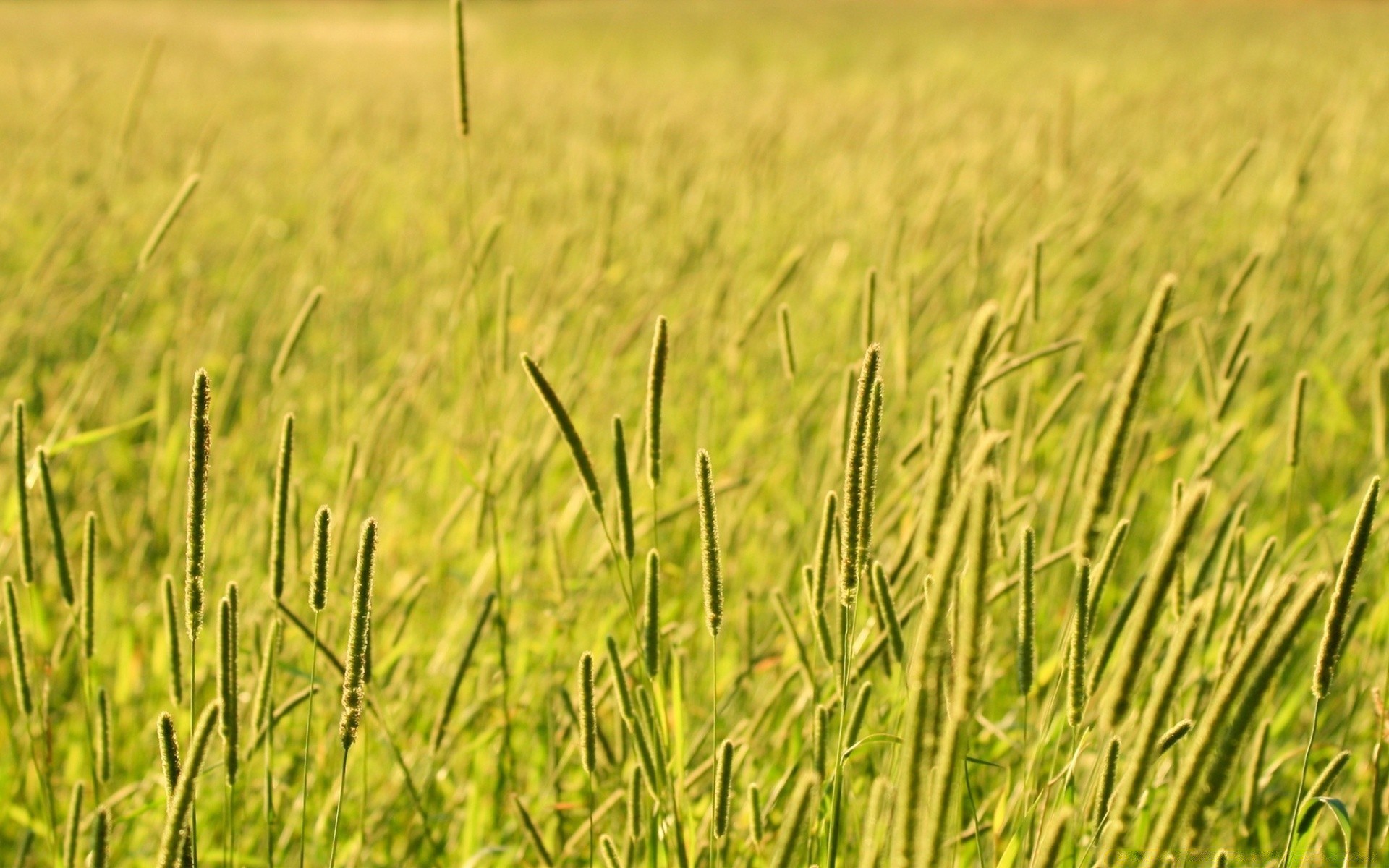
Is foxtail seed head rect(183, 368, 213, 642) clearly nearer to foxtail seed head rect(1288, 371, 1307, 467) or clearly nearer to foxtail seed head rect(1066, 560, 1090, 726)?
foxtail seed head rect(1066, 560, 1090, 726)

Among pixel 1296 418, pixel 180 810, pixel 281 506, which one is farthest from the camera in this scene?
pixel 1296 418

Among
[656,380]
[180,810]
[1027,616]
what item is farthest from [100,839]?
[1027,616]

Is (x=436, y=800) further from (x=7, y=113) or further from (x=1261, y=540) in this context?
(x=7, y=113)

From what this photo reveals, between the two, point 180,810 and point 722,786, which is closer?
point 180,810

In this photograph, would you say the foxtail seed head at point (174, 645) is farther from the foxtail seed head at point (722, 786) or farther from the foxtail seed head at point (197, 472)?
the foxtail seed head at point (722, 786)

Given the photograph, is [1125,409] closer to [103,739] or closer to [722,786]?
[722,786]

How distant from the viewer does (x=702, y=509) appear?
65 centimetres

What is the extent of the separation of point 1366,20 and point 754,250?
1249cm

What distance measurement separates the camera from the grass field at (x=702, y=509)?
65 centimetres

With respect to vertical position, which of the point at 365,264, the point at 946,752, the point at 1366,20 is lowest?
the point at 365,264

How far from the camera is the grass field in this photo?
25.7 inches

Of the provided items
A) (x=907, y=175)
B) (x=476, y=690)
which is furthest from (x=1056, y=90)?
(x=476, y=690)

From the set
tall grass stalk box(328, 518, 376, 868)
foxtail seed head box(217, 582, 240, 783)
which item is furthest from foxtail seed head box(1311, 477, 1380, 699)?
foxtail seed head box(217, 582, 240, 783)

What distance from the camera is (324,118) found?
5.45 m
